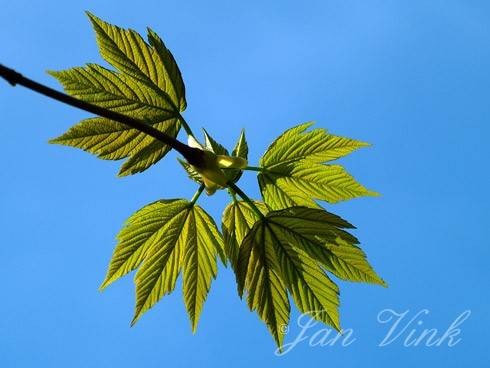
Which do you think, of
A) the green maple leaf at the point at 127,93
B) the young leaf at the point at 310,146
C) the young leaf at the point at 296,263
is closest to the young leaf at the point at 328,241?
the young leaf at the point at 296,263

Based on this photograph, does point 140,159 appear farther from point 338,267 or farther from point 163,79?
point 338,267

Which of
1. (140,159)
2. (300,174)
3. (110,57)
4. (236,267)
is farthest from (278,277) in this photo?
(110,57)

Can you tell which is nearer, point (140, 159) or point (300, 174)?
point (140, 159)

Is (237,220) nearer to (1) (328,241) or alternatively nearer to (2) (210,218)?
(2) (210,218)

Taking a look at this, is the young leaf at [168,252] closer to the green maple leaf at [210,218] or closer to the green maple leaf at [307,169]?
the green maple leaf at [210,218]

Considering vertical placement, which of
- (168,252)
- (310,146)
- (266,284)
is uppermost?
(310,146)

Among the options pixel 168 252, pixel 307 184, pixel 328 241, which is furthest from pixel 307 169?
pixel 168 252
